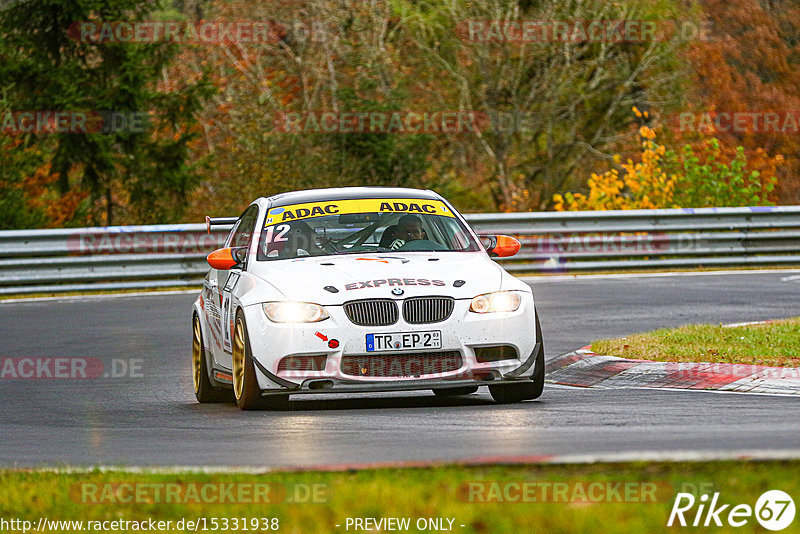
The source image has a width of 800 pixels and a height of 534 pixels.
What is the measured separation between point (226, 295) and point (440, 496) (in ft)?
17.5

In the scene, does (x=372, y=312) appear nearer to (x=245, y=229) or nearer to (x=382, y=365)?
(x=382, y=365)

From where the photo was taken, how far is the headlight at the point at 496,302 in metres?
10.3

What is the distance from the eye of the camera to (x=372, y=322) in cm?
1013

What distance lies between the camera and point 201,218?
3666 cm

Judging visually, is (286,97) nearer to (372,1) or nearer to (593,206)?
(372,1)

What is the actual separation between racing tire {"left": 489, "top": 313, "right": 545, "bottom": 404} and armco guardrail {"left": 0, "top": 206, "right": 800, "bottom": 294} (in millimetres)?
12770

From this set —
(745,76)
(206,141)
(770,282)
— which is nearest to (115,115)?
(206,141)

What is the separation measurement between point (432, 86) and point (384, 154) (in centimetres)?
1044

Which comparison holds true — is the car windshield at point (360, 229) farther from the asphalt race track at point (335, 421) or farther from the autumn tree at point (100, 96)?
the autumn tree at point (100, 96)

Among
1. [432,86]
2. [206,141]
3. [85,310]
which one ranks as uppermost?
[85,310]

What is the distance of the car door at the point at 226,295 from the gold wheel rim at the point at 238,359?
193 millimetres

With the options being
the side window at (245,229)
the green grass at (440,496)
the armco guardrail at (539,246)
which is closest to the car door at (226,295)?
the side window at (245,229)

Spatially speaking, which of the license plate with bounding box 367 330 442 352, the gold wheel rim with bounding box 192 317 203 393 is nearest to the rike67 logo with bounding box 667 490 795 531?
the license plate with bounding box 367 330 442 352

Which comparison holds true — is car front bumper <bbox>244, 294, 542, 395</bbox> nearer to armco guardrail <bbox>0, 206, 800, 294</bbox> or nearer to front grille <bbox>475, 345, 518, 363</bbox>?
front grille <bbox>475, 345, 518, 363</bbox>
